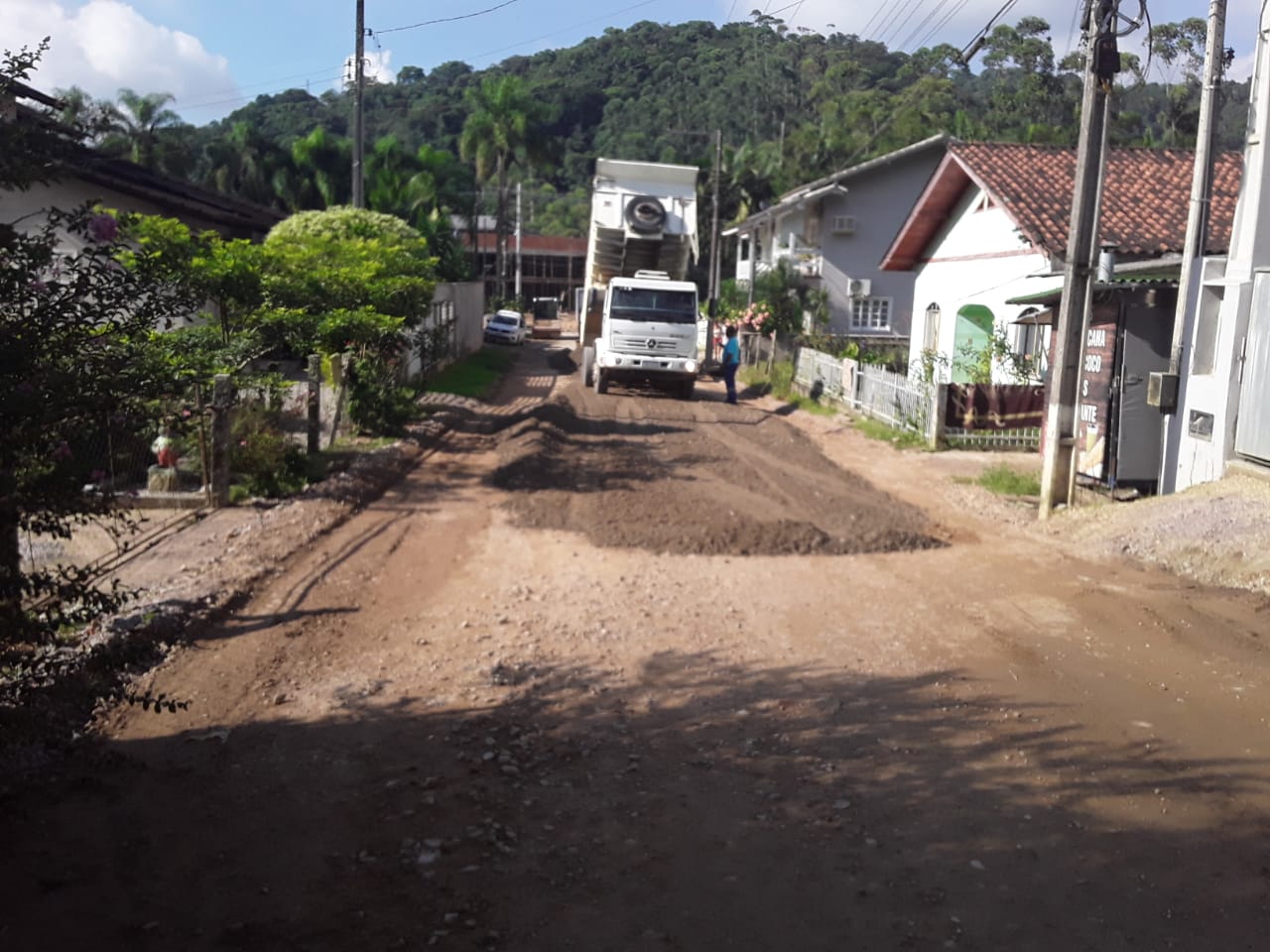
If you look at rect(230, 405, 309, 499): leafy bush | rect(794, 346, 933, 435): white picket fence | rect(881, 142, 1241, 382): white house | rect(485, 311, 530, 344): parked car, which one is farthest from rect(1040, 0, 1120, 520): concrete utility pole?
rect(485, 311, 530, 344): parked car

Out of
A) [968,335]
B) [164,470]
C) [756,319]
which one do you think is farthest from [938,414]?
[756,319]

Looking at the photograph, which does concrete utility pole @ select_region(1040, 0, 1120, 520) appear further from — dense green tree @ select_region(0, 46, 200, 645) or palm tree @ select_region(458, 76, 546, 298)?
palm tree @ select_region(458, 76, 546, 298)

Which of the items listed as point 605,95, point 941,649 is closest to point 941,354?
point 941,649

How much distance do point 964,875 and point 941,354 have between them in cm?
2127

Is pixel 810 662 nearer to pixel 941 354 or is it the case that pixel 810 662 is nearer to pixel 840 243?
pixel 941 354

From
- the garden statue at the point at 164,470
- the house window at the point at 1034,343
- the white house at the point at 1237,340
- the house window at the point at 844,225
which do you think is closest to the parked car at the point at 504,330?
the house window at the point at 844,225

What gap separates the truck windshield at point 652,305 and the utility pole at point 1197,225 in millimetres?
12606

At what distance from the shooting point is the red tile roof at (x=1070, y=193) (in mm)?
20500

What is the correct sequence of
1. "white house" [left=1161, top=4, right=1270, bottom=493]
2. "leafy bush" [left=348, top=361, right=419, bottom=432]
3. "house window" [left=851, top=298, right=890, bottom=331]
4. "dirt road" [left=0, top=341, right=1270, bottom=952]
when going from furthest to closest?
"house window" [left=851, top=298, right=890, bottom=331]
"leafy bush" [left=348, top=361, right=419, bottom=432]
"white house" [left=1161, top=4, right=1270, bottom=493]
"dirt road" [left=0, top=341, right=1270, bottom=952]

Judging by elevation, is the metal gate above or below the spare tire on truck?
below

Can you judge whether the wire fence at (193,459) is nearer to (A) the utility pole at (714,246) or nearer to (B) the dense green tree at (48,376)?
(B) the dense green tree at (48,376)

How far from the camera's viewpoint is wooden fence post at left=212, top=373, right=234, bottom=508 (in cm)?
1257

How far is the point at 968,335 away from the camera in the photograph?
24.9 metres

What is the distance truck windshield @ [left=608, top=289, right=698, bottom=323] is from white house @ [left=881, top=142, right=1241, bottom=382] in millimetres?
5018
